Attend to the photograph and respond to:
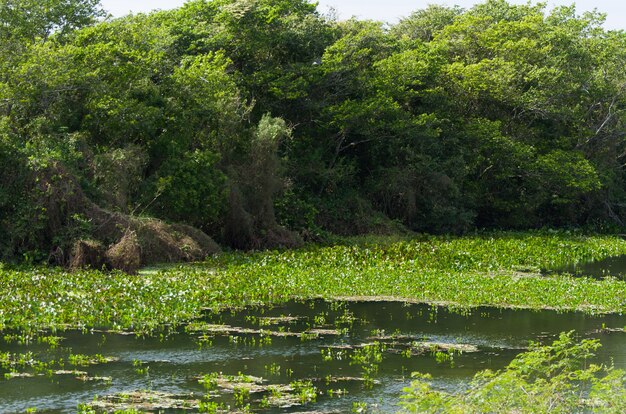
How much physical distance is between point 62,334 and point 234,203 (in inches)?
589

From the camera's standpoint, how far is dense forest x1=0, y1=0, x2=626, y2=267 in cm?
2844

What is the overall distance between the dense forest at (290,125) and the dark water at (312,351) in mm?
8115

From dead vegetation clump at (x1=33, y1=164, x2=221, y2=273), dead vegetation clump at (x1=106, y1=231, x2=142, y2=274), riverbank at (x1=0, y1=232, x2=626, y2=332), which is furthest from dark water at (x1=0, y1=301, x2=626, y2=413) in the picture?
dead vegetation clump at (x1=33, y1=164, x2=221, y2=273)

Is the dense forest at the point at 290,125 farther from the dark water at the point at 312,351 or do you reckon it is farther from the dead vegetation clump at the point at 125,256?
the dark water at the point at 312,351

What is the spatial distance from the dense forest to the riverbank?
2.45 meters

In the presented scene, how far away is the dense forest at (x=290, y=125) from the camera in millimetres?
28438

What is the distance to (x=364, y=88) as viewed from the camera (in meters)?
40.7

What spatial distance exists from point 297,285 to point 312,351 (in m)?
7.28

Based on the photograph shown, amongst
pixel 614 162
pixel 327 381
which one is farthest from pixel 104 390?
pixel 614 162

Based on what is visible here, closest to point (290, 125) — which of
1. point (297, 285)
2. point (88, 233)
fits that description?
point (88, 233)

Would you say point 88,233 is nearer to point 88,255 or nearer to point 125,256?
point 88,255

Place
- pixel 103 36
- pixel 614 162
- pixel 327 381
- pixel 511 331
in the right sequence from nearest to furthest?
1. pixel 327 381
2. pixel 511 331
3. pixel 103 36
4. pixel 614 162

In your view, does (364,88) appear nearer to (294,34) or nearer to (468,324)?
(294,34)

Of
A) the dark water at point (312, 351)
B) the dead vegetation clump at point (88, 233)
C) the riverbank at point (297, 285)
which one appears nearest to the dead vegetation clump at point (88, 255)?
the dead vegetation clump at point (88, 233)
